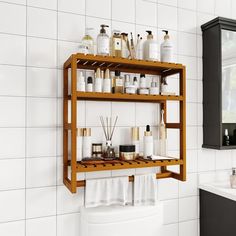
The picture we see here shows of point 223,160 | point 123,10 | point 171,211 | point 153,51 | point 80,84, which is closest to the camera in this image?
point 80,84

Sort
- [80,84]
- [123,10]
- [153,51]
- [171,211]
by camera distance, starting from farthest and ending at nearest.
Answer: [171,211]
[123,10]
[153,51]
[80,84]

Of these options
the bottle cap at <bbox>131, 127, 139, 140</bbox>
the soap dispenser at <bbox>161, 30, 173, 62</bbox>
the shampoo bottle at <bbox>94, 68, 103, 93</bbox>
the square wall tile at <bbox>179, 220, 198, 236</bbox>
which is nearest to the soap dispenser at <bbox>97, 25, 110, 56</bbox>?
the shampoo bottle at <bbox>94, 68, 103, 93</bbox>

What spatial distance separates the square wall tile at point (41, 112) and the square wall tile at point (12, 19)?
367 millimetres

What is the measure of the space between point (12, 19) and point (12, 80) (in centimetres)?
32

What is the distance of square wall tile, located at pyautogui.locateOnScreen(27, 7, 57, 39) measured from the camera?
1.42 meters

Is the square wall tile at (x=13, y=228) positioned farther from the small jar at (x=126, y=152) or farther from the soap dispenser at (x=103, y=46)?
the soap dispenser at (x=103, y=46)

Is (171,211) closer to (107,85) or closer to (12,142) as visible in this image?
(107,85)

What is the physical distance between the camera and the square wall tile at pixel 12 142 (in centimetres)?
136

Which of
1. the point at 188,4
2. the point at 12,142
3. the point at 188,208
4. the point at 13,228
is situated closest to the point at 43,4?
the point at 12,142

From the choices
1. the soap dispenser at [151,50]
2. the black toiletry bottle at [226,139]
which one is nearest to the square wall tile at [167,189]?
the black toiletry bottle at [226,139]

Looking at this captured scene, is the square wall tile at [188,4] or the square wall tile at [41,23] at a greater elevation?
the square wall tile at [188,4]

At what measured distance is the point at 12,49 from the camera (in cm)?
138

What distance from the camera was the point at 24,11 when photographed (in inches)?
55.4

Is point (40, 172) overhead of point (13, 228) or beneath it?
overhead
